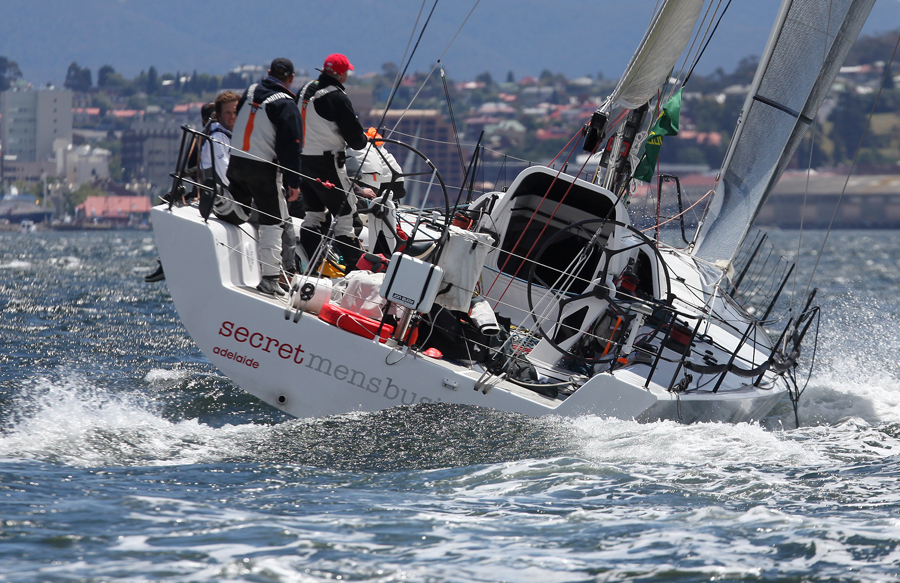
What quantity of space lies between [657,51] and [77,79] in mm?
131013

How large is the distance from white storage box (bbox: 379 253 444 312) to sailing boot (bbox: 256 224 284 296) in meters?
0.79

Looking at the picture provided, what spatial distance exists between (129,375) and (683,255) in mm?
4647

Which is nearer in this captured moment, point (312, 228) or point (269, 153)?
point (269, 153)

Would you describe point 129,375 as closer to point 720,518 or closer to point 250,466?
point 250,466

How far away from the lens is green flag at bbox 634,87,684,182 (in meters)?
7.15

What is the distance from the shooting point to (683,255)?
832cm

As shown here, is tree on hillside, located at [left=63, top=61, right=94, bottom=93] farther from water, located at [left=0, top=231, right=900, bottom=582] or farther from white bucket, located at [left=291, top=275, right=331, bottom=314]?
white bucket, located at [left=291, top=275, right=331, bottom=314]

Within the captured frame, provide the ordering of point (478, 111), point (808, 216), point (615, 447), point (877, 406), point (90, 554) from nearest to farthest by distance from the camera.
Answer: point (90, 554) < point (615, 447) < point (877, 406) < point (808, 216) < point (478, 111)

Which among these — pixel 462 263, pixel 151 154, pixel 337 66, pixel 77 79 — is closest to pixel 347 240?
pixel 337 66

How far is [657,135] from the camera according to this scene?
24.1 ft

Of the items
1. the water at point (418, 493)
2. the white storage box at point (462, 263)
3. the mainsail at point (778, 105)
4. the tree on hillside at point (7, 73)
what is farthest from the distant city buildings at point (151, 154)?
the water at point (418, 493)

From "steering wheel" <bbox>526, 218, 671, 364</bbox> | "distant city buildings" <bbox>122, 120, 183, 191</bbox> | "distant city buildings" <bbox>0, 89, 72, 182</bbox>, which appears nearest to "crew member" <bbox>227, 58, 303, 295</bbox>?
"steering wheel" <bbox>526, 218, 671, 364</bbox>

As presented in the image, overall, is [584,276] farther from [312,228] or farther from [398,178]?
[312,228]

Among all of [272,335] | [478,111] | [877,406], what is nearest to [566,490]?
[272,335]
